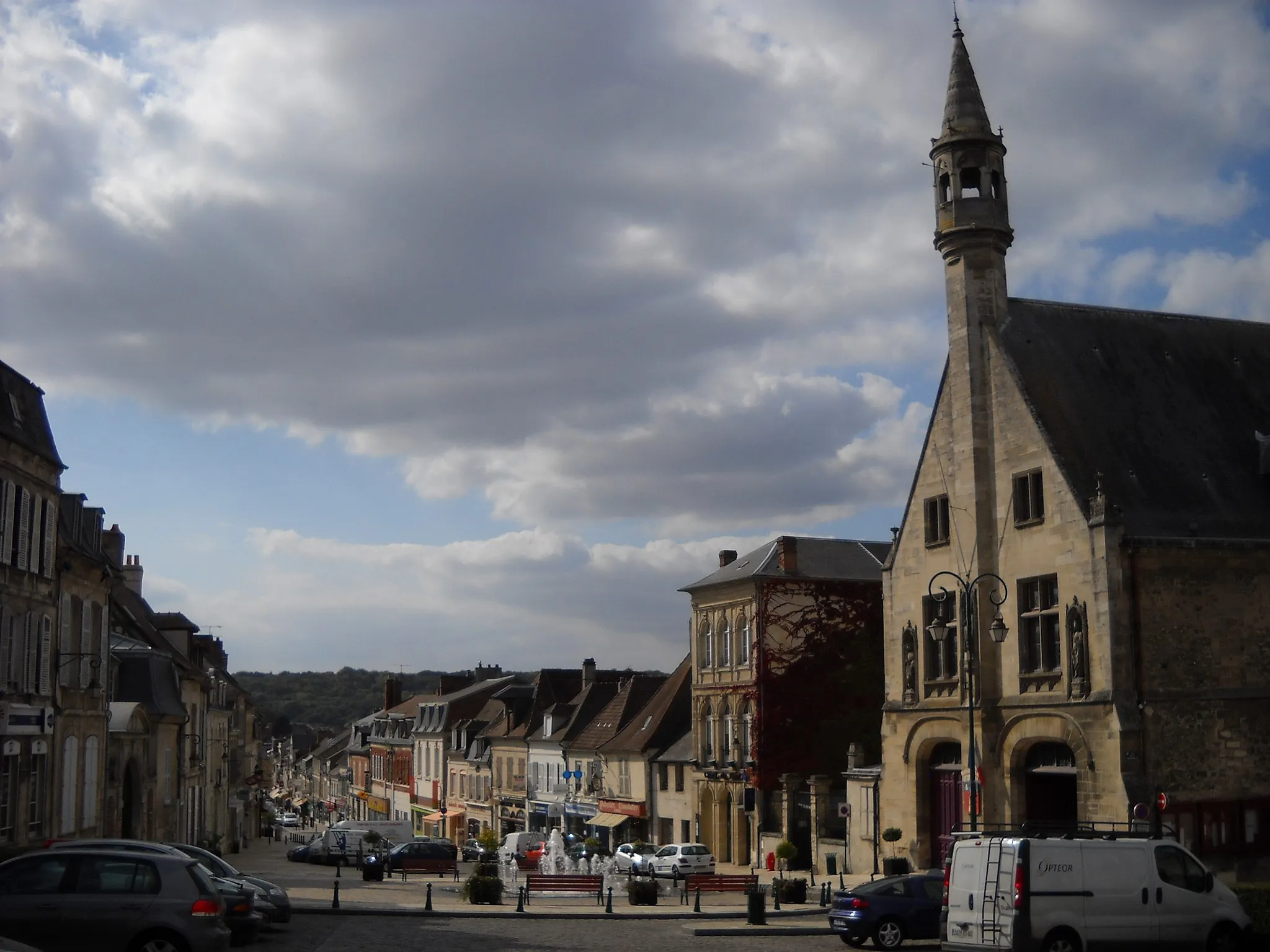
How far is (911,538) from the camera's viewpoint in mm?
36969

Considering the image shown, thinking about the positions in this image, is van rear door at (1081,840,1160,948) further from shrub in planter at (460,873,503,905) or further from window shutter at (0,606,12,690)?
window shutter at (0,606,12,690)

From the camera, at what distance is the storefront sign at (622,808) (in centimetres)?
5534

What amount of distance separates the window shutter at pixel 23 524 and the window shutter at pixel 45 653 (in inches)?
71.4

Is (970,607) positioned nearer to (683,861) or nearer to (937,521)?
(937,521)

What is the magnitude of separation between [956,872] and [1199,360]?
2141cm

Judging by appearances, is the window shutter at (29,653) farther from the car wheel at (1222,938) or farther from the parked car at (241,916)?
the car wheel at (1222,938)

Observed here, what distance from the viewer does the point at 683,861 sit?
40.3 m

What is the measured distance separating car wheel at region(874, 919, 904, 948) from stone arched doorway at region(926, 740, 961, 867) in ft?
43.0

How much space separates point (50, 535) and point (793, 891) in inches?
723

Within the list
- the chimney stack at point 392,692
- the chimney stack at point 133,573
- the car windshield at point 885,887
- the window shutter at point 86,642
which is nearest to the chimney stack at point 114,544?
the chimney stack at point 133,573

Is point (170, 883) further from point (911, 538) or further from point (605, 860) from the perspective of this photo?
point (605, 860)

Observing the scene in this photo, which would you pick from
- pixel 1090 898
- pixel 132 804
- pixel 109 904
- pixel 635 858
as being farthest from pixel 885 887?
pixel 132 804

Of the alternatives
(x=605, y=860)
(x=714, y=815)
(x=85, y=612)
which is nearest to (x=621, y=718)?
(x=714, y=815)

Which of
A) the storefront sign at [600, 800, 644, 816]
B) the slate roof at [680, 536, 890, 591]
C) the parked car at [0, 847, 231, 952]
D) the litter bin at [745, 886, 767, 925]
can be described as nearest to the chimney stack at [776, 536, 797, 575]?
the slate roof at [680, 536, 890, 591]
